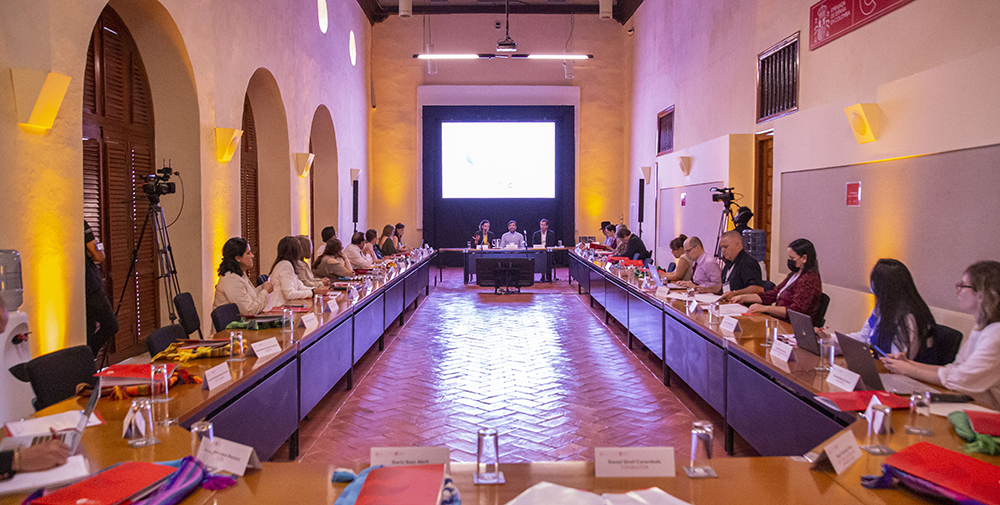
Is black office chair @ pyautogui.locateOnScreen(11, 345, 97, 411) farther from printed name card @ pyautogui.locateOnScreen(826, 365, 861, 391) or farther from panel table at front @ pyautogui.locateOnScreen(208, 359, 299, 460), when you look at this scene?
printed name card @ pyautogui.locateOnScreen(826, 365, 861, 391)

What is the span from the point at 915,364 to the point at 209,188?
5.91m

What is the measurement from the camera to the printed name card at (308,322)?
391 centimetres

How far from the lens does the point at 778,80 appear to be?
736 cm

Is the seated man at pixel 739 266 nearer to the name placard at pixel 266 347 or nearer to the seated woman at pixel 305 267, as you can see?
the seated woman at pixel 305 267

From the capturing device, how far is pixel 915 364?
104 inches

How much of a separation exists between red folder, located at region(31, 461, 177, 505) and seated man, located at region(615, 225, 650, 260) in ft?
26.0

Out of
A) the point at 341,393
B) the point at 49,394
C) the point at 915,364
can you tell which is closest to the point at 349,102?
the point at 341,393

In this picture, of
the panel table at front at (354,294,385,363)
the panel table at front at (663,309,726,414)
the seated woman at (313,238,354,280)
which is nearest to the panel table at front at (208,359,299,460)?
the panel table at front at (354,294,385,363)

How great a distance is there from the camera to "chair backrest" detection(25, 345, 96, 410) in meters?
2.59

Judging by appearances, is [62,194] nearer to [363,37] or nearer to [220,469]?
[220,469]

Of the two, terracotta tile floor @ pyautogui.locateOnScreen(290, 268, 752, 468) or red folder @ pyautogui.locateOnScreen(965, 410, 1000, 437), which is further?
terracotta tile floor @ pyautogui.locateOnScreen(290, 268, 752, 468)

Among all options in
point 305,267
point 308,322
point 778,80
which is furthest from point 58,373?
point 778,80

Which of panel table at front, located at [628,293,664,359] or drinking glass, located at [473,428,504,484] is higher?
drinking glass, located at [473,428,504,484]

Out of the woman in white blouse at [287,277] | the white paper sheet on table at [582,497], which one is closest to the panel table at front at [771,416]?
the white paper sheet on table at [582,497]
